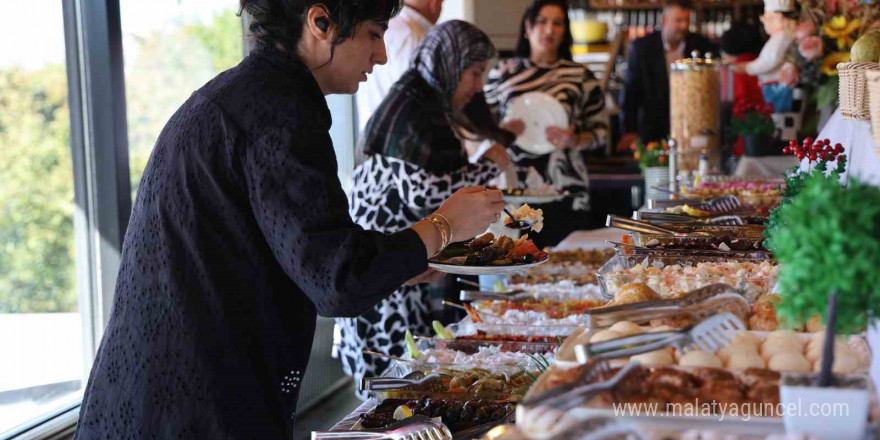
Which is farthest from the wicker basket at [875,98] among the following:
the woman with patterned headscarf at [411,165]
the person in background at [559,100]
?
the person in background at [559,100]

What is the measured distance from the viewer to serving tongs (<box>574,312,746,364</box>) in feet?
4.57

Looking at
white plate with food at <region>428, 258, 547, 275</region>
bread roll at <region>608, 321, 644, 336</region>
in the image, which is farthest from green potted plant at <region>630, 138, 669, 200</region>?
bread roll at <region>608, 321, 644, 336</region>

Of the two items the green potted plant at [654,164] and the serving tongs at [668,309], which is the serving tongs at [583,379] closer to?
the serving tongs at [668,309]

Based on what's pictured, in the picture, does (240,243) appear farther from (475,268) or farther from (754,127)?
(754,127)

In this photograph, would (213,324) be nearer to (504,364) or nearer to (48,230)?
(504,364)

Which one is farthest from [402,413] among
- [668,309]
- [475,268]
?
[668,309]

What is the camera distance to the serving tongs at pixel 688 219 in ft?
9.44

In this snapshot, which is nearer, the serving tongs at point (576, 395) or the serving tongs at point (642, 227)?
the serving tongs at point (576, 395)

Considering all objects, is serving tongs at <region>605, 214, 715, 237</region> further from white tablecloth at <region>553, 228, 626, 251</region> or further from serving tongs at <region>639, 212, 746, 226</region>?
white tablecloth at <region>553, 228, 626, 251</region>

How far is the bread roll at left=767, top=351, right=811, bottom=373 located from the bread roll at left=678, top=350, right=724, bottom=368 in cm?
7

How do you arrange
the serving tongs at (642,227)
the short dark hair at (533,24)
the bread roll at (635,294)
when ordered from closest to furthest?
1. the bread roll at (635,294)
2. the serving tongs at (642,227)
3. the short dark hair at (533,24)

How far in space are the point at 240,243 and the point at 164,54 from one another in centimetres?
250

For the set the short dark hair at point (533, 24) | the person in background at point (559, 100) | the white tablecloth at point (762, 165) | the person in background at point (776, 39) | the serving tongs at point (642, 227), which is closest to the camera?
the serving tongs at point (642, 227)

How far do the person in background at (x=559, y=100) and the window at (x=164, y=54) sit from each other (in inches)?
58.3
